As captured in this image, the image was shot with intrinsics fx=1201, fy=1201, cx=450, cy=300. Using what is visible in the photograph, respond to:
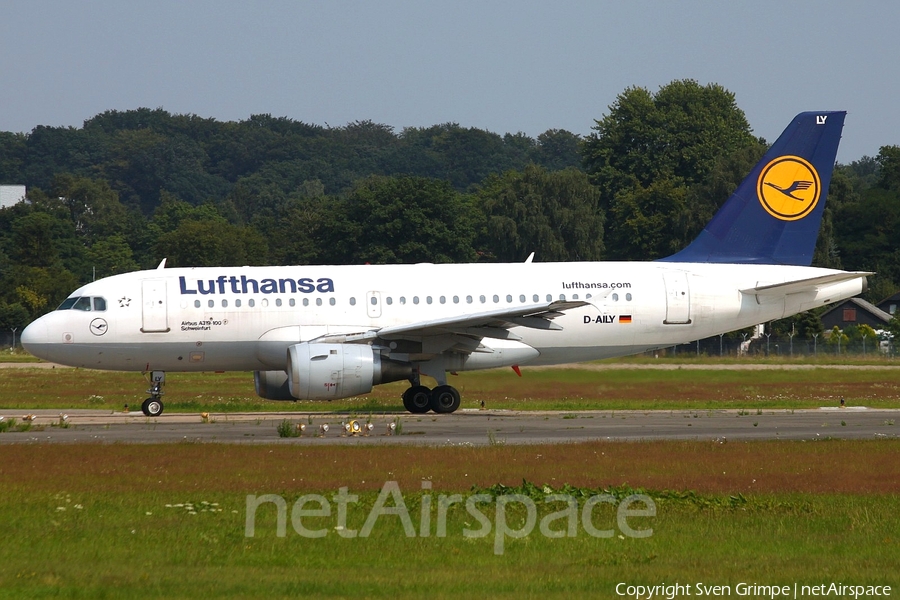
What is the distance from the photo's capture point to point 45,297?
243ft

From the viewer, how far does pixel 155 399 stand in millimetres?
26719

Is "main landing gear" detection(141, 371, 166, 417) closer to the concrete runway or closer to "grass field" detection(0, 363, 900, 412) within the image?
the concrete runway

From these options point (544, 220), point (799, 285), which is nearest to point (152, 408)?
point (799, 285)

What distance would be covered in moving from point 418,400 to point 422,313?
1.98m

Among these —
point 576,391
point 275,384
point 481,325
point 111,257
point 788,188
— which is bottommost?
point 576,391

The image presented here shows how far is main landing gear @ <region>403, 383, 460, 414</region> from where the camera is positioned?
1055 inches

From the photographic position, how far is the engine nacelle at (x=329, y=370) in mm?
24703

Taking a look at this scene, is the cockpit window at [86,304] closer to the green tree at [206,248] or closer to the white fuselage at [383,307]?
the white fuselage at [383,307]

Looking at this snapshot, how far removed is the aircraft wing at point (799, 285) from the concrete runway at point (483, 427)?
2.86 metres

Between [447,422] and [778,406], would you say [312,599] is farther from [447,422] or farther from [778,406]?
[778,406]

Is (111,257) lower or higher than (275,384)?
higher

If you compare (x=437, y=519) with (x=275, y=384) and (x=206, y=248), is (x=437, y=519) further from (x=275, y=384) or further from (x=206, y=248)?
(x=206, y=248)

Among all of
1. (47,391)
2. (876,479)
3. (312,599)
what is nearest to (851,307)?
(47,391)

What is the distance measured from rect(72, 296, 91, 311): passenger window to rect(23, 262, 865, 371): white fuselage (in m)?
0.14
